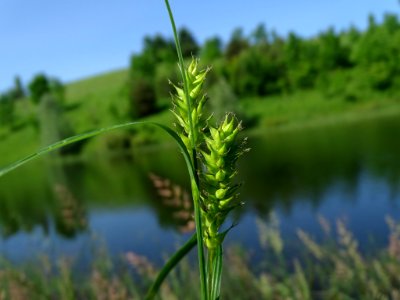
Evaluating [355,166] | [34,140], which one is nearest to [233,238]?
[355,166]

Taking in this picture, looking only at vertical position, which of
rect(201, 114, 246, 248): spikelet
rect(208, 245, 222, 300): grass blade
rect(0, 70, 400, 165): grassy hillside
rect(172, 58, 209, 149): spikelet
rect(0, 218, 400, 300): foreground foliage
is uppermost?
rect(172, 58, 209, 149): spikelet

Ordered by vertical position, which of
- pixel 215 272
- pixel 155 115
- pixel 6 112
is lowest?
pixel 155 115

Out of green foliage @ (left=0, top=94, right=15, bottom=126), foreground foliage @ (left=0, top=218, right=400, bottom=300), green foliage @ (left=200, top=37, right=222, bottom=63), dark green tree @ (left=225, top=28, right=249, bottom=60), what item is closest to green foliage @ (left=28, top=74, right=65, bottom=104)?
green foliage @ (left=0, top=94, right=15, bottom=126)

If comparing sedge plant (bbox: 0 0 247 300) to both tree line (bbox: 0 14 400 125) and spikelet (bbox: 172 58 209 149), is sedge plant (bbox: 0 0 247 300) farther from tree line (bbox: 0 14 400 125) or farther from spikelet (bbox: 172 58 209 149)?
tree line (bbox: 0 14 400 125)

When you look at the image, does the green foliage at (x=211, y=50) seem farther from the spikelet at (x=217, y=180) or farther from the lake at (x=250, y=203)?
the spikelet at (x=217, y=180)

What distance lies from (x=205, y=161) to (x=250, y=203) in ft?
71.2

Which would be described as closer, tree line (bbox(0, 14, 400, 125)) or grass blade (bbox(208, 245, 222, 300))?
grass blade (bbox(208, 245, 222, 300))

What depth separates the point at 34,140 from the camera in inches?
3132

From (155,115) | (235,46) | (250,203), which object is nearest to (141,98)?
(155,115)

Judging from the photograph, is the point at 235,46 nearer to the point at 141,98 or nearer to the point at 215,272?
the point at 141,98

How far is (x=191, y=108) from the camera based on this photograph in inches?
20.1

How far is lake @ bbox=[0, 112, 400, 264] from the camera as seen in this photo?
520 inches

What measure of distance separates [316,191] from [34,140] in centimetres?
6624

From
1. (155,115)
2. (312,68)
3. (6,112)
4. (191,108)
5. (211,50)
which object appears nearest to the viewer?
(191,108)
